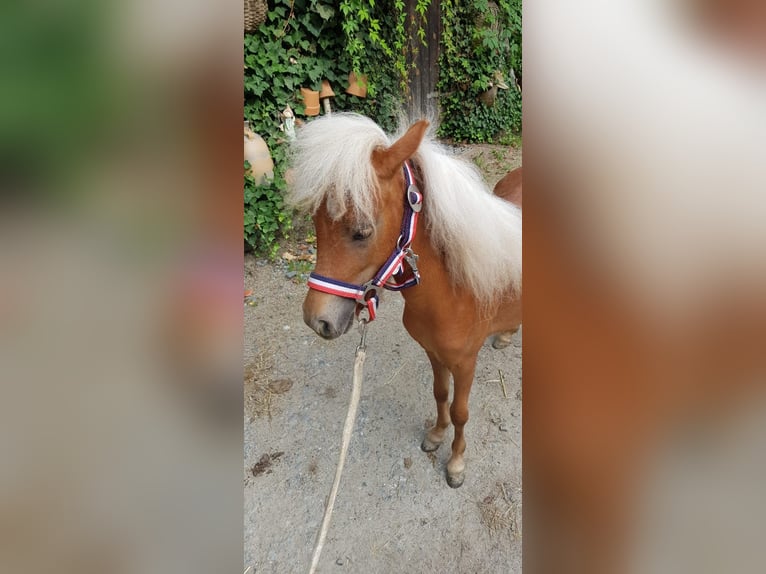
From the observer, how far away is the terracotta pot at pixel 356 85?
458cm

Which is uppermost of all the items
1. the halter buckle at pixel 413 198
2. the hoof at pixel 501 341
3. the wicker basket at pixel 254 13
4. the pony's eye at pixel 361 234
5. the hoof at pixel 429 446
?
the wicker basket at pixel 254 13

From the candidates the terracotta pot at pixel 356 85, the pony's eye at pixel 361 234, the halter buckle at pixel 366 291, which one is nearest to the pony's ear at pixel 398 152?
the pony's eye at pixel 361 234

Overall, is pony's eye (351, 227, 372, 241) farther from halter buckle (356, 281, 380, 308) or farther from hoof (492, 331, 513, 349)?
hoof (492, 331, 513, 349)

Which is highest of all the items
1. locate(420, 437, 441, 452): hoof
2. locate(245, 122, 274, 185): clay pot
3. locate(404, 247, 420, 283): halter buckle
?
locate(404, 247, 420, 283): halter buckle

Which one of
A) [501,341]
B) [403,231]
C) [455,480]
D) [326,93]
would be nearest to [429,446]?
[455,480]

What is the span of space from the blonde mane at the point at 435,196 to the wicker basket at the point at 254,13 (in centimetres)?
244

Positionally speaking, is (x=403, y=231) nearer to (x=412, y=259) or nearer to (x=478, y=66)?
(x=412, y=259)

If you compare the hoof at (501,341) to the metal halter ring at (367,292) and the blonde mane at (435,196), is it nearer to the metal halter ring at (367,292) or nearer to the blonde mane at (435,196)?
the blonde mane at (435,196)

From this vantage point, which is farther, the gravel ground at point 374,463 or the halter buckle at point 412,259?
the gravel ground at point 374,463

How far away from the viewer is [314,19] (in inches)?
163

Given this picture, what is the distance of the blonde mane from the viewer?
4.48 ft
